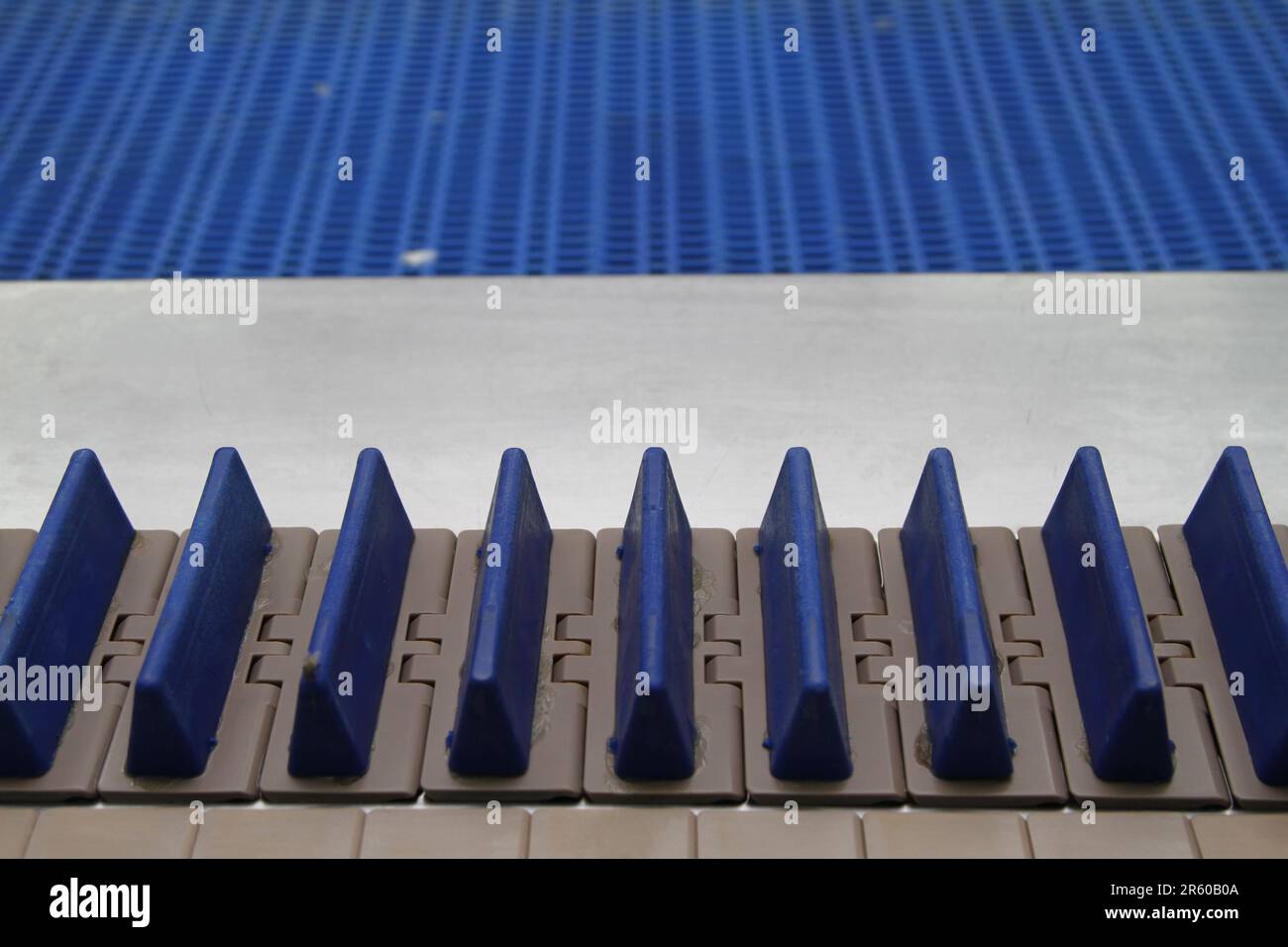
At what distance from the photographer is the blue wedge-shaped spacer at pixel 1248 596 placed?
3.40 meters

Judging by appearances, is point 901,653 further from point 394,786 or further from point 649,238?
point 649,238

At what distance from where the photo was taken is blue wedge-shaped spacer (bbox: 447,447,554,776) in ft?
10.9

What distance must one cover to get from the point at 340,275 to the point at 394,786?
108 inches

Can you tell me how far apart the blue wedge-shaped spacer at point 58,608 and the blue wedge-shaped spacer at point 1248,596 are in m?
2.91

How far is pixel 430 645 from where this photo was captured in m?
3.78

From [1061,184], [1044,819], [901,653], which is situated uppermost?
[1061,184]

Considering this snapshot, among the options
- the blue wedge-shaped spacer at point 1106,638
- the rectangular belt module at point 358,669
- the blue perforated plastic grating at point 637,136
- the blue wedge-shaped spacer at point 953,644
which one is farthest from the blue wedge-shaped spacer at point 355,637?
the blue perforated plastic grating at point 637,136

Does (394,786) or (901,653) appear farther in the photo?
(901,653)

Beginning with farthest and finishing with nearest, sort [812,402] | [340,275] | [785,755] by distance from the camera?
[340,275]
[812,402]
[785,755]

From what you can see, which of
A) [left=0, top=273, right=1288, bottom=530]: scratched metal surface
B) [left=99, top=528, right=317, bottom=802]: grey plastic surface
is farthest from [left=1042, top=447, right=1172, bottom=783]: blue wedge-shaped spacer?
[left=99, top=528, right=317, bottom=802]: grey plastic surface

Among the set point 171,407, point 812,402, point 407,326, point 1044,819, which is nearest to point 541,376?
point 407,326

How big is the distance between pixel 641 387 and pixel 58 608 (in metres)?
2.00

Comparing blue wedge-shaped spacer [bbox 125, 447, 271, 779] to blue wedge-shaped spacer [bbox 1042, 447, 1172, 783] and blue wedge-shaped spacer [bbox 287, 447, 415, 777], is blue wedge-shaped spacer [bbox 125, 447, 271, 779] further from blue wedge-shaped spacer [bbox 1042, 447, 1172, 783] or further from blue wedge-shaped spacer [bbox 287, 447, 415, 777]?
blue wedge-shaped spacer [bbox 1042, 447, 1172, 783]

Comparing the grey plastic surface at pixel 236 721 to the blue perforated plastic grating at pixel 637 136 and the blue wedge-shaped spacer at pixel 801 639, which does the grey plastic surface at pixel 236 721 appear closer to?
the blue wedge-shaped spacer at pixel 801 639
